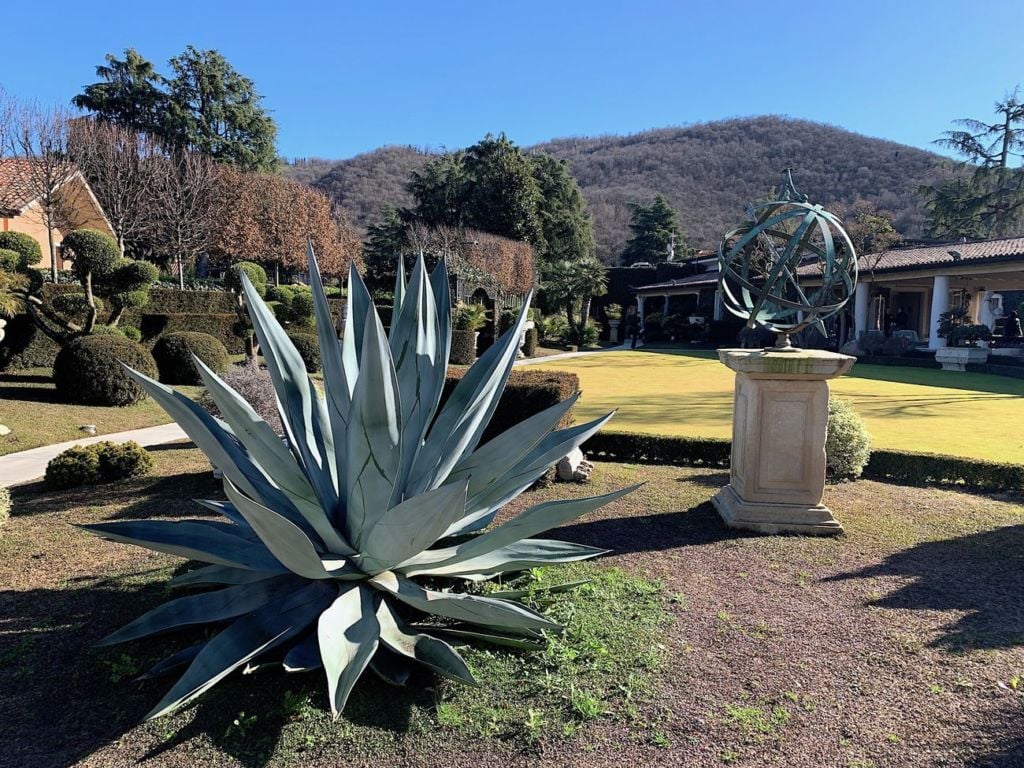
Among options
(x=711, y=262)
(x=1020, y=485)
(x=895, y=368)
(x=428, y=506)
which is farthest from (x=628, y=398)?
(x=711, y=262)

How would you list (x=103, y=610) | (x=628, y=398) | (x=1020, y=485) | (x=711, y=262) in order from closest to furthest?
(x=103, y=610) < (x=1020, y=485) < (x=628, y=398) < (x=711, y=262)

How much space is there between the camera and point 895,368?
24.2 meters

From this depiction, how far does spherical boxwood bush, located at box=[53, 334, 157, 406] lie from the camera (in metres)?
12.2

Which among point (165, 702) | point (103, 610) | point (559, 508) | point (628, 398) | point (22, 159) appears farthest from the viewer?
point (22, 159)

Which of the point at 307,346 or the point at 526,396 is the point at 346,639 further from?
the point at 307,346

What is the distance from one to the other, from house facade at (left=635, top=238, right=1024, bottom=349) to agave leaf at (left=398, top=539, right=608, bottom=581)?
1003 inches

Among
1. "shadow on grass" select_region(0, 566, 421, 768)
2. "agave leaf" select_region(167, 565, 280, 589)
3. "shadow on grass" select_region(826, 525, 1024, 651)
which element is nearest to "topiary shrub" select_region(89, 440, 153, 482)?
"shadow on grass" select_region(0, 566, 421, 768)

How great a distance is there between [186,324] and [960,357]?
87.1 feet

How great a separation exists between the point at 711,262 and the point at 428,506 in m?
49.0

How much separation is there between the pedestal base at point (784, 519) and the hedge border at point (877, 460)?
2714mm

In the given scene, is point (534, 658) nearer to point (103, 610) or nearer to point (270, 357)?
point (270, 357)

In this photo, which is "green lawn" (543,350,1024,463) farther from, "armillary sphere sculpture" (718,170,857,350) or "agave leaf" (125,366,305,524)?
"agave leaf" (125,366,305,524)

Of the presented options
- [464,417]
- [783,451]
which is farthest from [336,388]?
[783,451]

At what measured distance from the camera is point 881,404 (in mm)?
14250
